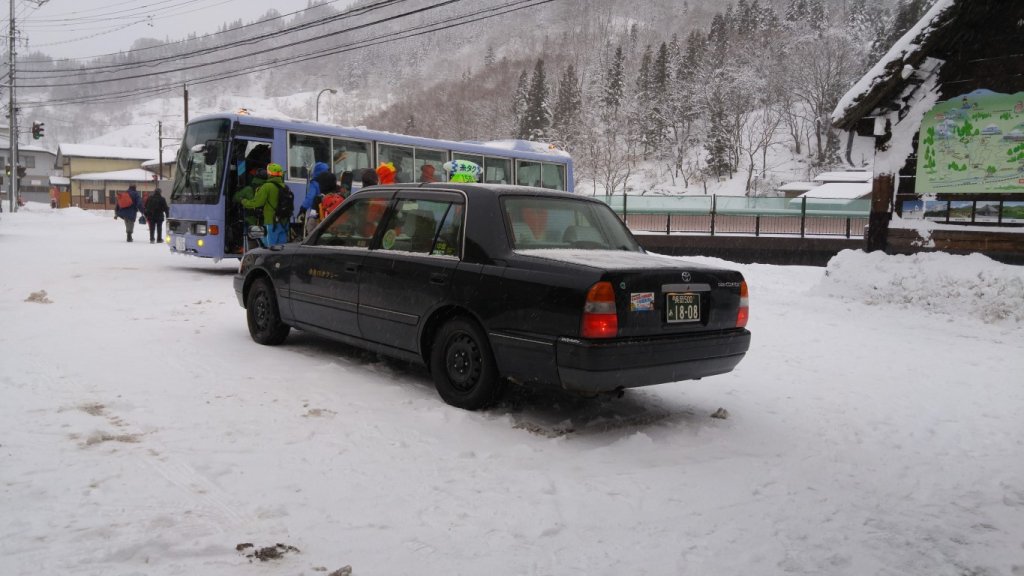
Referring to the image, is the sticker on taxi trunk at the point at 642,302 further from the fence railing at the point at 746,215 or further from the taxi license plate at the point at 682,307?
the fence railing at the point at 746,215

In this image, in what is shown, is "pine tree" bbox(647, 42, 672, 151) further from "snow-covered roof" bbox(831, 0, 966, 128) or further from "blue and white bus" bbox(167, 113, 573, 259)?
"snow-covered roof" bbox(831, 0, 966, 128)

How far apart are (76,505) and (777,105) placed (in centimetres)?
8858

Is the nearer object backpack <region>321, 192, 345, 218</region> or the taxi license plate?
the taxi license plate

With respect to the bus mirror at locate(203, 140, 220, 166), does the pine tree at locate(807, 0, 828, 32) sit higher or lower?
higher

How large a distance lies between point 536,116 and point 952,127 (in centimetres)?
8226

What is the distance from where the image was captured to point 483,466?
14.3 ft

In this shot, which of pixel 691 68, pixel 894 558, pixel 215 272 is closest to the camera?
pixel 894 558

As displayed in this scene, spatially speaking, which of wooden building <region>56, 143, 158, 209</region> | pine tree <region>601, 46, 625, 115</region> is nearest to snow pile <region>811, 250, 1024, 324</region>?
pine tree <region>601, 46, 625, 115</region>

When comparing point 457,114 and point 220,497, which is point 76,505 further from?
point 457,114

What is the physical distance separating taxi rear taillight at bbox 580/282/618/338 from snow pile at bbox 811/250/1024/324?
7649mm

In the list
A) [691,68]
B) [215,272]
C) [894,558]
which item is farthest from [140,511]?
[691,68]

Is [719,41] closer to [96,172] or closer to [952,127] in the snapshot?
[96,172]

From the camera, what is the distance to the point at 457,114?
101 m

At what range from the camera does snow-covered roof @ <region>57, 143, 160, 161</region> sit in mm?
89812
